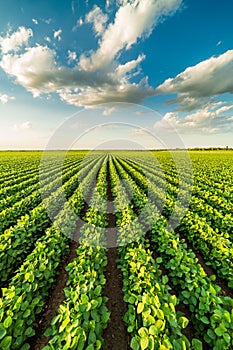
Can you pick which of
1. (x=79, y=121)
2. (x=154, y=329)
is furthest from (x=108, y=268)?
(x=79, y=121)

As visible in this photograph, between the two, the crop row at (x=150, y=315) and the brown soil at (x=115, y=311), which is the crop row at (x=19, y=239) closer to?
the brown soil at (x=115, y=311)

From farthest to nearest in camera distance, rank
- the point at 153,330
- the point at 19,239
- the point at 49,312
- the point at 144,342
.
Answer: the point at 19,239
the point at 49,312
the point at 153,330
the point at 144,342

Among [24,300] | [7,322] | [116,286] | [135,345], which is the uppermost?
[7,322]

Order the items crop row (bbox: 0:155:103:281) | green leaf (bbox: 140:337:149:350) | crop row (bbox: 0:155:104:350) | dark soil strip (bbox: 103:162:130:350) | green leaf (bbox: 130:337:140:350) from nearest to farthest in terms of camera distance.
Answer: green leaf (bbox: 140:337:149:350) < green leaf (bbox: 130:337:140:350) < crop row (bbox: 0:155:104:350) < dark soil strip (bbox: 103:162:130:350) < crop row (bbox: 0:155:103:281)

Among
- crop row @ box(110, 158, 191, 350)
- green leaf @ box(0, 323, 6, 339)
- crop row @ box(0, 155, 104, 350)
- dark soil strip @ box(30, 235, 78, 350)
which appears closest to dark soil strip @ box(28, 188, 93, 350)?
dark soil strip @ box(30, 235, 78, 350)

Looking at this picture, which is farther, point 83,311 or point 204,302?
point 204,302

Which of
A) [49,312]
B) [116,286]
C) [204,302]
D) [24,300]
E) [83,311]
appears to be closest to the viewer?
[83,311]

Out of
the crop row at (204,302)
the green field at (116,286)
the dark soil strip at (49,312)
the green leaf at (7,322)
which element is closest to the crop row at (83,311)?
the green field at (116,286)

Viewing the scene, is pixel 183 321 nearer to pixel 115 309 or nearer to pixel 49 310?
pixel 115 309

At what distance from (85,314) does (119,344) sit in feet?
4.07

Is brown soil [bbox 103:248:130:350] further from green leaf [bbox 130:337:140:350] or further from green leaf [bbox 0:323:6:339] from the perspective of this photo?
green leaf [bbox 0:323:6:339]

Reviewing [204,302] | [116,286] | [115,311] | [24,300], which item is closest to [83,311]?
[24,300]

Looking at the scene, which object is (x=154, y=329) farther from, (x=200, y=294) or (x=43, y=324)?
(x=43, y=324)

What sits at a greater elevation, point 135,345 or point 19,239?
point 135,345
